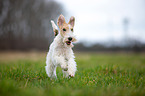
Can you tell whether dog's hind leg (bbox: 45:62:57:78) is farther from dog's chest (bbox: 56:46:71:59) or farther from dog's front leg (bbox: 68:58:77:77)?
dog's front leg (bbox: 68:58:77:77)

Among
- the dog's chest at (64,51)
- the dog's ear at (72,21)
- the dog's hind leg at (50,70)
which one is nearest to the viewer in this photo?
the dog's chest at (64,51)

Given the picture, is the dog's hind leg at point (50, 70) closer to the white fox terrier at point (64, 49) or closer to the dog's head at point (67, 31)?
the white fox terrier at point (64, 49)

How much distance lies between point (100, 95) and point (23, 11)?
20.6 meters

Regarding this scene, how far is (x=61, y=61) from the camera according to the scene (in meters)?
3.28

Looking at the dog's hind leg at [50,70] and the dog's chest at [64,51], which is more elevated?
the dog's chest at [64,51]

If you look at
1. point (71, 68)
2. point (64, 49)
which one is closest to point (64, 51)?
point (64, 49)

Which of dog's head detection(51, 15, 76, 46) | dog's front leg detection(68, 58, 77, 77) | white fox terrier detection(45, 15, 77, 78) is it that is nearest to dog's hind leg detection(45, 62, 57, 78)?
white fox terrier detection(45, 15, 77, 78)

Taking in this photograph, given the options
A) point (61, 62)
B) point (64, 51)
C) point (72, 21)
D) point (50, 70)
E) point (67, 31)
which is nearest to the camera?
point (61, 62)

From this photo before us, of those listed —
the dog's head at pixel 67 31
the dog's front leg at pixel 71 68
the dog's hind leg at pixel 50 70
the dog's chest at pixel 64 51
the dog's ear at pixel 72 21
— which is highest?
the dog's ear at pixel 72 21

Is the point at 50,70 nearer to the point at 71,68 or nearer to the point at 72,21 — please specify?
the point at 71,68

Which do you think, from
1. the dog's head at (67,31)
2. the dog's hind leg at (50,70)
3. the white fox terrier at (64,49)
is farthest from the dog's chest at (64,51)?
the dog's hind leg at (50,70)

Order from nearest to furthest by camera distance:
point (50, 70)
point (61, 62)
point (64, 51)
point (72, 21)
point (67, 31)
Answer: point (61, 62) < point (67, 31) < point (64, 51) < point (72, 21) < point (50, 70)

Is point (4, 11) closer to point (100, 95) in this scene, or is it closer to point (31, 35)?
point (31, 35)

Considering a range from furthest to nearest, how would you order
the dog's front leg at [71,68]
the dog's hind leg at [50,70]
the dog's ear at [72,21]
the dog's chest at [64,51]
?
1. the dog's hind leg at [50,70]
2. the dog's ear at [72,21]
3. the dog's chest at [64,51]
4. the dog's front leg at [71,68]
